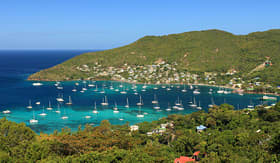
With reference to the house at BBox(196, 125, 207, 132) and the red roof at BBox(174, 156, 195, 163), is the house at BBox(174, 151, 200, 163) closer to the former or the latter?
the red roof at BBox(174, 156, 195, 163)

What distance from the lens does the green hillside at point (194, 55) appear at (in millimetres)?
100188

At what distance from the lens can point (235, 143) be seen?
24.9 m

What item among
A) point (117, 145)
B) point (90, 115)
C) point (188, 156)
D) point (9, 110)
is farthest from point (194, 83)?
point (117, 145)

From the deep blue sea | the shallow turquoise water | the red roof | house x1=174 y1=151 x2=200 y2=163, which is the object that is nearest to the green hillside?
the deep blue sea

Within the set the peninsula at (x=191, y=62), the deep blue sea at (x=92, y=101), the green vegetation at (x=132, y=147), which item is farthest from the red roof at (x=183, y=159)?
the peninsula at (x=191, y=62)

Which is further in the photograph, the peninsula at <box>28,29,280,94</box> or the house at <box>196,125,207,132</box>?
the peninsula at <box>28,29,280,94</box>

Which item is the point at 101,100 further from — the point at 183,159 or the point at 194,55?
the point at 194,55

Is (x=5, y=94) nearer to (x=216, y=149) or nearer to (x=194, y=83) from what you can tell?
(x=194, y=83)

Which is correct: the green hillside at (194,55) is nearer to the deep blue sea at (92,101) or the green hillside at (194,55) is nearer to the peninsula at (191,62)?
the peninsula at (191,62)

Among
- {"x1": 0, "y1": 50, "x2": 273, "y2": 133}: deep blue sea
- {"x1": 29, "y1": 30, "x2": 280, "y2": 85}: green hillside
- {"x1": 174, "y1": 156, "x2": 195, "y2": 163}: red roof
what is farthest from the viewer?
{"x1": 29, "y1": 30, "x2": 280, "y2": 85}: green hillside

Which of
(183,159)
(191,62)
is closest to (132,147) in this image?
(183,159)

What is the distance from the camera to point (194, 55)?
374 feet

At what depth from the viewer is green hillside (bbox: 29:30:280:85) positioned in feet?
329

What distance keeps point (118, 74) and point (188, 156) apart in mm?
80711
